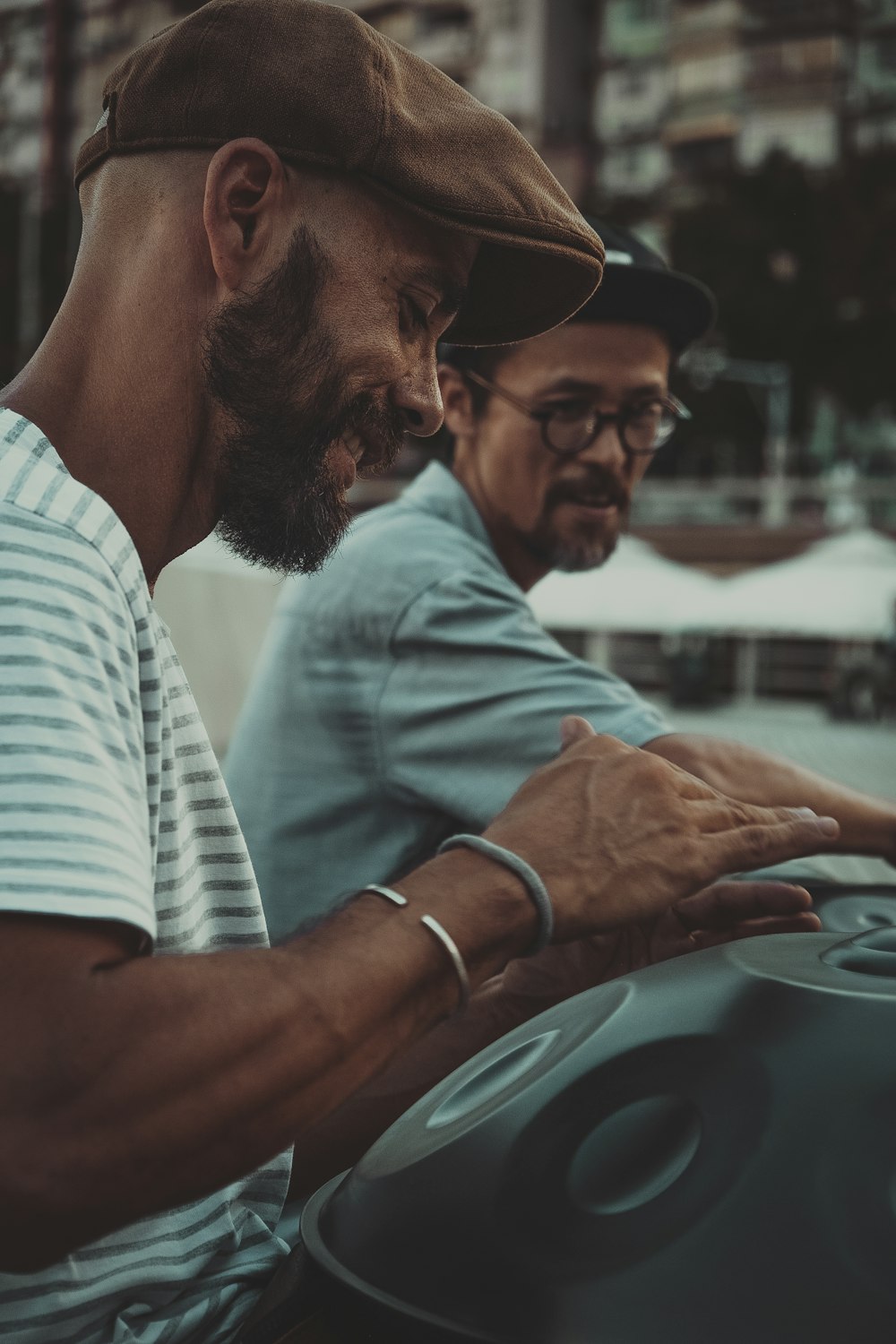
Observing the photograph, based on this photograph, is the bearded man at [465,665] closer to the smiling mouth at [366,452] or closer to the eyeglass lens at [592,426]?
the eyeglass lens at [592,426]

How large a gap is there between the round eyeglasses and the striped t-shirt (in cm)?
145

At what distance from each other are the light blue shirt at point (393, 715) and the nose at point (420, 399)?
72cm

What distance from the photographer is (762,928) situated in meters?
1.48

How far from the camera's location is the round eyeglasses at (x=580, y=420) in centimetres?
263

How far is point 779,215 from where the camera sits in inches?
1305

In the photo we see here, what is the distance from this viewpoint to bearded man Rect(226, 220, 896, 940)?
2.07 meters

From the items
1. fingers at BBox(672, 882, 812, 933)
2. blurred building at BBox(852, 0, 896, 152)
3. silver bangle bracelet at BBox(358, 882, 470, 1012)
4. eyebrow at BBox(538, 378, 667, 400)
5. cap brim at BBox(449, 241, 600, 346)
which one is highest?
blurred building at BBox(852, 0, 896, 152)

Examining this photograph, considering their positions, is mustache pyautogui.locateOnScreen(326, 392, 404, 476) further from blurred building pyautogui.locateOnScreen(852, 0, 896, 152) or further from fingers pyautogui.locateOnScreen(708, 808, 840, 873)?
blurred building pyautogui.locateOnScreen(852, 0, 896, 152)

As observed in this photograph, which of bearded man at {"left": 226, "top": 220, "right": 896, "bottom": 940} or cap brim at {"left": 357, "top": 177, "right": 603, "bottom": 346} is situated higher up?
cap brim at {"left": 357, "top": 177, "right": 603, "bottom": 346}

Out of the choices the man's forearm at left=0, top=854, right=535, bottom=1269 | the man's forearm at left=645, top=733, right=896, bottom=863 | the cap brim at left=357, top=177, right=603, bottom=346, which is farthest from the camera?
the man's forearm at left=645, top=733, right=896, bottom=863

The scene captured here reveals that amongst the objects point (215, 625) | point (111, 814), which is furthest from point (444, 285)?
point (215, 625)

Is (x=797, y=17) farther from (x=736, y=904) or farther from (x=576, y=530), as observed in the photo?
(x=736, y=904)

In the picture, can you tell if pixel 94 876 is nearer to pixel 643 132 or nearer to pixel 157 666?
pixel 157 666

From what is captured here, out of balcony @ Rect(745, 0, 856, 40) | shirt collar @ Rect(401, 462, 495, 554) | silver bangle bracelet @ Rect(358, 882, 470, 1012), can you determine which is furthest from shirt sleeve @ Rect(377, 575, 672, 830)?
balcony @ Rect(745, 0, 856, 40)
